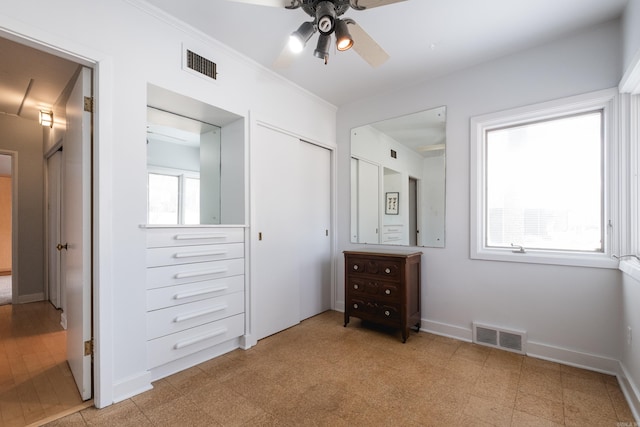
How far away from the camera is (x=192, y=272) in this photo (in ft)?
7.26

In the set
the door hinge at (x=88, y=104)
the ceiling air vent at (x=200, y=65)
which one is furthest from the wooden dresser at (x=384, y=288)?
the door hinge at (x=88, y=104)

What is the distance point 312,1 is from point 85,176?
168 cm

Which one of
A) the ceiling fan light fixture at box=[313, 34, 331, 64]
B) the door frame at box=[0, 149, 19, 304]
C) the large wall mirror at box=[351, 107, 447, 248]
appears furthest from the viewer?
the door frame at box=[0, 149, 19, 304]

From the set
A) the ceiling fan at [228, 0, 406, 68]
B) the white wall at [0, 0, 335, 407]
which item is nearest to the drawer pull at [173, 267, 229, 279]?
the white wall at [0, 0, 335, 407]

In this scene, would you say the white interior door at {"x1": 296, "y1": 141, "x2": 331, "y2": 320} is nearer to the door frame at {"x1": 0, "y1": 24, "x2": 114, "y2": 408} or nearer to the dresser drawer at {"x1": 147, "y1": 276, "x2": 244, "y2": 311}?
the dresser drawer at {"x1": 147, "y1": 276, "x2": 244, "y2": 311}

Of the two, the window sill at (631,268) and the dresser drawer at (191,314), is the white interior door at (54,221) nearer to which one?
the dresser drawer at (191,314)

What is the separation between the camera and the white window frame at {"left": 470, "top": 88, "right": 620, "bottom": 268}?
2121mm

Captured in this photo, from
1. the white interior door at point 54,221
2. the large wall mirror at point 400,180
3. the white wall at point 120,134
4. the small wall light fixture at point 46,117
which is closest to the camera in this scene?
the white wall at point 120,134

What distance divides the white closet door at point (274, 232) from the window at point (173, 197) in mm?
626

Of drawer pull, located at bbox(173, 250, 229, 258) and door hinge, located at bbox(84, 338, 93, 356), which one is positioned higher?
drawer pull, located at bbox(173, 250, 229, 258)

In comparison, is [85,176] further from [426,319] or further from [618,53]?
[618,53]

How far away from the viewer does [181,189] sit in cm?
272

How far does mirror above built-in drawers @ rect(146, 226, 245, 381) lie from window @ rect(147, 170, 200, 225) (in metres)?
0.46

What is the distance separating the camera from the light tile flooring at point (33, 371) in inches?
68.6
